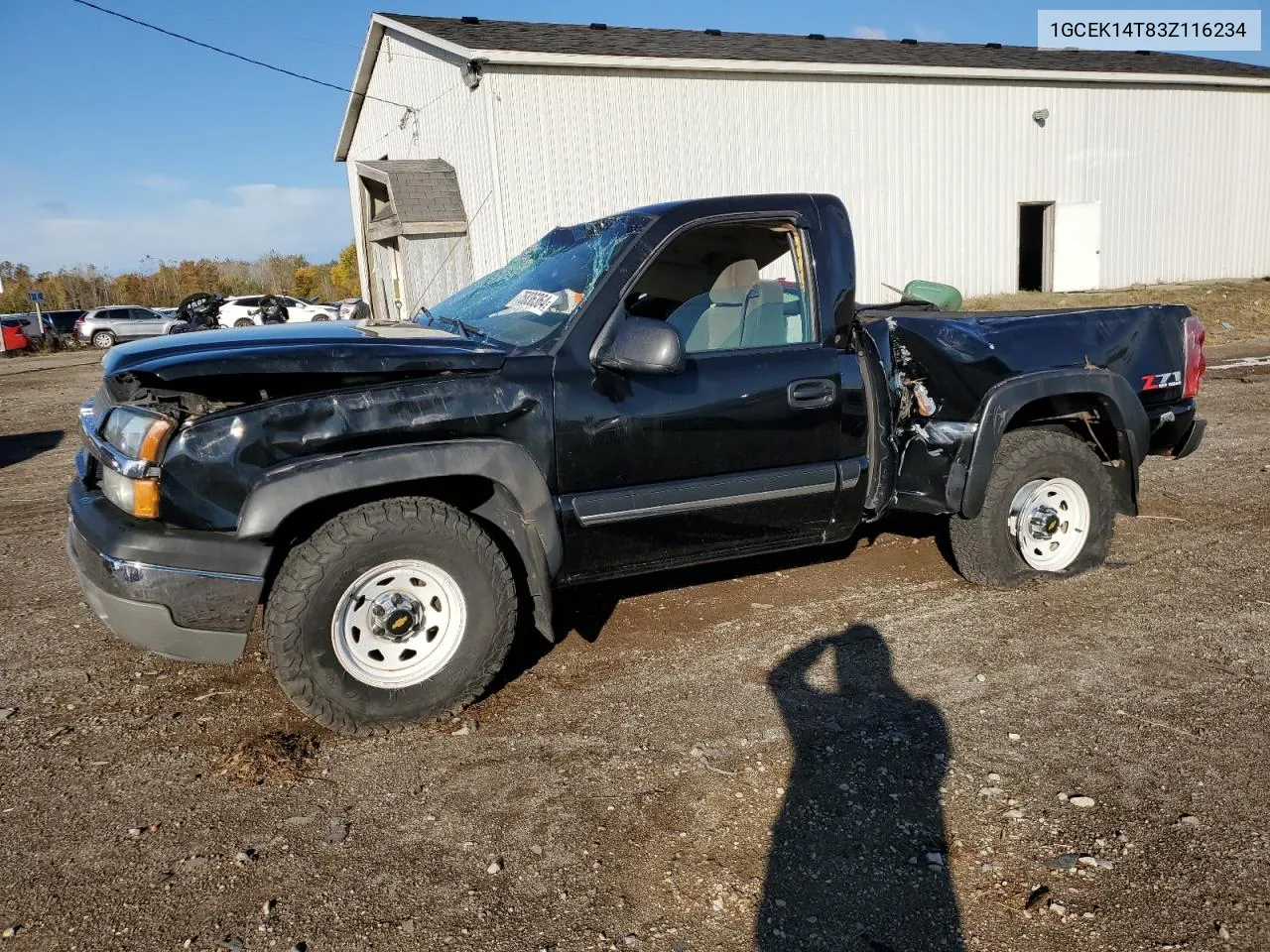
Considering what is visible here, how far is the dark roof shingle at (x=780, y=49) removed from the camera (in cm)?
1709

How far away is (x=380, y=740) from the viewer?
3.39m

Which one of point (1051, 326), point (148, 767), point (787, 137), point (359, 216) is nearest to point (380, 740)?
point (148, 767)

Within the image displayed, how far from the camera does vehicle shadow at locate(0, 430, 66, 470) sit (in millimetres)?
9695

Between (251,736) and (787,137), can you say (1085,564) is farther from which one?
(787,137)

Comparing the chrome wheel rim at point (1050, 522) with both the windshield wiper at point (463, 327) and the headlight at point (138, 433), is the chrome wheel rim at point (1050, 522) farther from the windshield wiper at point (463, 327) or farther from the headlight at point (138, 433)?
the headlight at point (138, 433)

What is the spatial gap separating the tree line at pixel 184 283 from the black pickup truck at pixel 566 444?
49.8m

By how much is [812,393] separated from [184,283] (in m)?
62.8

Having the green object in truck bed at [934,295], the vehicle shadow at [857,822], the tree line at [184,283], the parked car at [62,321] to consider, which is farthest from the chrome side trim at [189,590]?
the tree line at [184,283]

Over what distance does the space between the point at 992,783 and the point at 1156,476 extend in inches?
192

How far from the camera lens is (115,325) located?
1256 inches

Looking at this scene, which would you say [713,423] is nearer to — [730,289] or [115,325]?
[730,289]

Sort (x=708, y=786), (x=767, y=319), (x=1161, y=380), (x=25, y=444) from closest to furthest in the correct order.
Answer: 1. (x=708, y=786)
2. (x=767, y=319)
3. (x=1161, y=380)
4. (x=25, y=444)

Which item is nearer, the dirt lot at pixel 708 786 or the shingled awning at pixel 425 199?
the dirt lot at pixel 708 786

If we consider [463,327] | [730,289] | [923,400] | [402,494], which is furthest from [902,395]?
[402,494]
